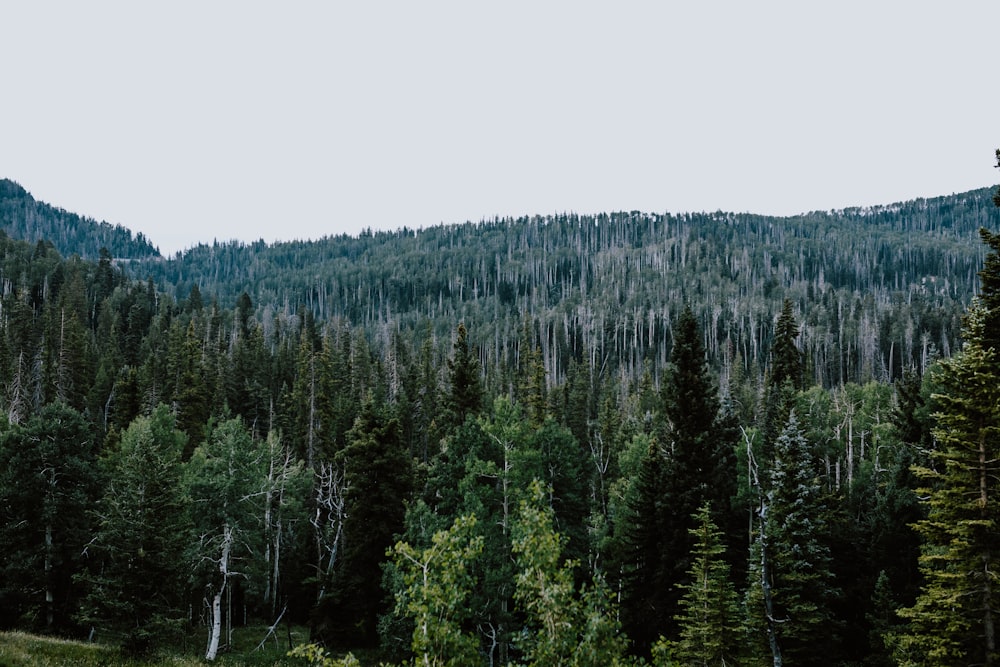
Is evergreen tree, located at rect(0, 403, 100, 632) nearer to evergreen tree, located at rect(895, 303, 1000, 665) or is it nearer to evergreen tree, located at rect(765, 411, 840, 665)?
evergreen tree, located at rect(765, 411, 840, 665)

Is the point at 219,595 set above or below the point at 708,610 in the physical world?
below

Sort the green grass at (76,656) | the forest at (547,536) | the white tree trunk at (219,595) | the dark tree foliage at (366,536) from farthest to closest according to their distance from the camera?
1. the dark tree foliage at (366,536)
2. the white tree trunk at (219,595)
3. the green grass at (76,656)
4. the forest at (547,536)

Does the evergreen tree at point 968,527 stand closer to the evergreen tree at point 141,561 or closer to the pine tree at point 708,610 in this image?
the pine tree at point 708,610

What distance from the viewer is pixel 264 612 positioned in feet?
169

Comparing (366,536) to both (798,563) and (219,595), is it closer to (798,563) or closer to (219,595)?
(219,595)

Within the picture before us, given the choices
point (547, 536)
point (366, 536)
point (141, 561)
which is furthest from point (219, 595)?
point (547, 536)

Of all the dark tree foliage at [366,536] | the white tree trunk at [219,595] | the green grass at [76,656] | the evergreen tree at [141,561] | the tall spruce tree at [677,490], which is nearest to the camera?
the green grass at [76,656]

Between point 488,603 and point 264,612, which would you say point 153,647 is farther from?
point 264,612

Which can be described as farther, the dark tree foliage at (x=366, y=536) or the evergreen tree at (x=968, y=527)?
the dark tree foliage at (x=366, y=536)

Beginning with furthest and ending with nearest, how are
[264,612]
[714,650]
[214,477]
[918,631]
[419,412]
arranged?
[419,412]
[264,612]
[214,477]
[714,650]
[918,631]

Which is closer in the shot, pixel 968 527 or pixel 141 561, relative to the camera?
pixel 968 527

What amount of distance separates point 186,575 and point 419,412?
145 feet


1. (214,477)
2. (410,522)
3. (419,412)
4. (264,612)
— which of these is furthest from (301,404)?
(410,522)

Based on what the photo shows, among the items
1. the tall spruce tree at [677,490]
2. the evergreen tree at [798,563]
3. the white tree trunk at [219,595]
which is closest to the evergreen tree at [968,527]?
the evergreen tree at [798,563]
